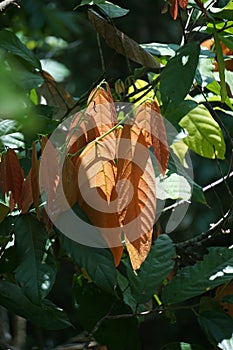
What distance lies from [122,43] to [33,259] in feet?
1.07

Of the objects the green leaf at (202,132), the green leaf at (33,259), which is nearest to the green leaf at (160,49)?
the green leaf at (202,132)

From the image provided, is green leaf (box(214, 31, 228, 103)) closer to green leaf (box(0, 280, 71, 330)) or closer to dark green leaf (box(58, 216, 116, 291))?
dark green leaf (box(58, 216, 116, 291))

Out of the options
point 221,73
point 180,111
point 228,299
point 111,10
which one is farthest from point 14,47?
point 228,299

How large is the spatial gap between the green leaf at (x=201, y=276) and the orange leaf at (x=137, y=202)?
31cm

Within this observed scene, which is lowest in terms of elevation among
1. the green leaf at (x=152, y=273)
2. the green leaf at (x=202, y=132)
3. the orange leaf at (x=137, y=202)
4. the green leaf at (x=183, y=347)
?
the green leaf at (x=183, y=347)

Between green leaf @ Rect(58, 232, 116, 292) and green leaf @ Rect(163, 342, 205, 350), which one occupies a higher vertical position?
green leaf @ Rect(58, 232, 116, 292)

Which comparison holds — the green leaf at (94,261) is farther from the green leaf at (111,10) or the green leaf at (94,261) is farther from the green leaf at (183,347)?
the green leaf at (111,10)

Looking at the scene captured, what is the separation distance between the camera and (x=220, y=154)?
1.19 metres

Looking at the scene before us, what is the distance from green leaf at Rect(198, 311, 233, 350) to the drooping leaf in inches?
13.9

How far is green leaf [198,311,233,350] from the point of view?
0.98 m

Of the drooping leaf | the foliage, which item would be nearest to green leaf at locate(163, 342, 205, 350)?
the foliage

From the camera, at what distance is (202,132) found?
1149mm

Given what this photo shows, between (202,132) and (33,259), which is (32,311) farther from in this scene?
(202,132)

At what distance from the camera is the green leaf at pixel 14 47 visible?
43.5 inches
